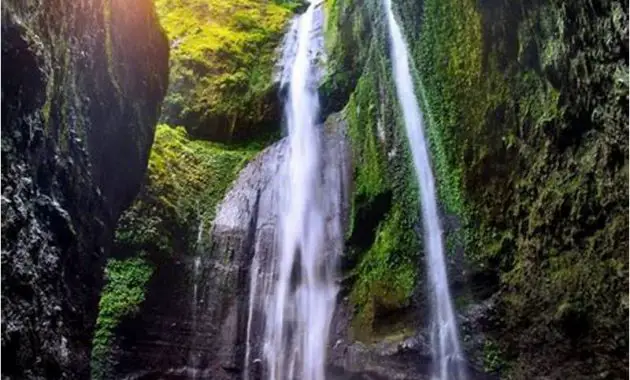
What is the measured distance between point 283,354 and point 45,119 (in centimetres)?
412

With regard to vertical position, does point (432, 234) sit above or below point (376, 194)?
below

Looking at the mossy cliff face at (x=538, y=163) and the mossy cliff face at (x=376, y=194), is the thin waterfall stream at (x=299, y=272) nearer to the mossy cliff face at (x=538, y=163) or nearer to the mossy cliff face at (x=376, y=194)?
the mossy cliff face at (x=376, y=194)

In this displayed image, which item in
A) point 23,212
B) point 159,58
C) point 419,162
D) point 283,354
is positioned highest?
point 159,58

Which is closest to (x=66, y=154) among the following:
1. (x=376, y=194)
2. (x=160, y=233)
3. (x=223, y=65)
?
(x=160, y=233)

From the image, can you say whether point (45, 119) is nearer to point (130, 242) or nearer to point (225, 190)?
point (130, 242)

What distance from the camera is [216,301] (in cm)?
827

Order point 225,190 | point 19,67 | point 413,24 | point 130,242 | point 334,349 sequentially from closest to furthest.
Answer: point 19,67 < point 334,349 < point 130,242 < point 413,24 < point 225,190

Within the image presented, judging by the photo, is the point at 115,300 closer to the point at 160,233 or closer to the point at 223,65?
the point at 160,233

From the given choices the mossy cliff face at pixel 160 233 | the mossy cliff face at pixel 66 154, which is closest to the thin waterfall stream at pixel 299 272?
the mossy cliff face at pixel 160 233

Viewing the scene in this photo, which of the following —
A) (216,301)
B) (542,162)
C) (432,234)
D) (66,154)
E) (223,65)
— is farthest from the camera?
(223,65)

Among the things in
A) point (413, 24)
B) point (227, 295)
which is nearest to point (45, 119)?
point (227, 295)

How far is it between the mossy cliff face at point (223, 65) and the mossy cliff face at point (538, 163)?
3.75m

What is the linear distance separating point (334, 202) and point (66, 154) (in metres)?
4.18

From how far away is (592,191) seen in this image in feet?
17.9
